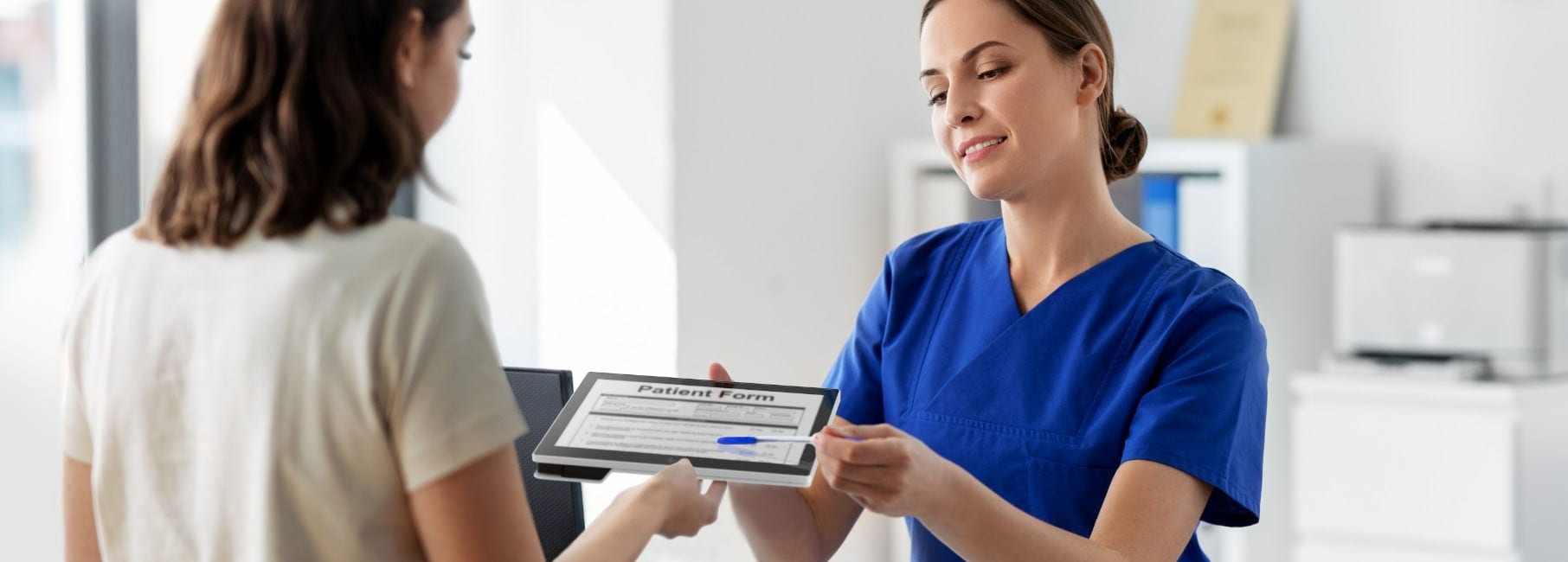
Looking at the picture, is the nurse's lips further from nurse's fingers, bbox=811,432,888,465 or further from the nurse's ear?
nurse's fingers, bbox=811,432,888,465

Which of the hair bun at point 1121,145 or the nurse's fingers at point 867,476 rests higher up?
the hair bun at point 1121,145

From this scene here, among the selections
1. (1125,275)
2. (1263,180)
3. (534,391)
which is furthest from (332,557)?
(1263,180)

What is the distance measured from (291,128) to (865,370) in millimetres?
760

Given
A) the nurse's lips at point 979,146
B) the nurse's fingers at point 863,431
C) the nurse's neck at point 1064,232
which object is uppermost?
the nurse's lips at point 979,146

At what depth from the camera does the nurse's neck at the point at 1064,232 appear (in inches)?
55.9

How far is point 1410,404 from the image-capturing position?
282 centimetres

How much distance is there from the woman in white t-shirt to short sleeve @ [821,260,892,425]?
63cm

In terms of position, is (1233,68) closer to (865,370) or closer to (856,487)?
(865,370)

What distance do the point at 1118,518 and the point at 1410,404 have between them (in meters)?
1.82

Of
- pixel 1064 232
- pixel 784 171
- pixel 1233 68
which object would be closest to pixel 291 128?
pixel 1064 232

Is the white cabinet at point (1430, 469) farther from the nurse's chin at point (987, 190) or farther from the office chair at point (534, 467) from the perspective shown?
the office chair at point (534, 467)

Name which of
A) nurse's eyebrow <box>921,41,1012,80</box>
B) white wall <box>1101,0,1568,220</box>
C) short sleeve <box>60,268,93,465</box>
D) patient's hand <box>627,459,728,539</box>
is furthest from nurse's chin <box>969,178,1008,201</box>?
white wall <box>1101,0,1568,220</box>

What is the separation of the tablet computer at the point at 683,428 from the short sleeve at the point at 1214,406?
0.92 feet

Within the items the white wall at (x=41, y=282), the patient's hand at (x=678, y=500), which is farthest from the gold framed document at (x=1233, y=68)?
the patient's hand at (x=678, y=500)
